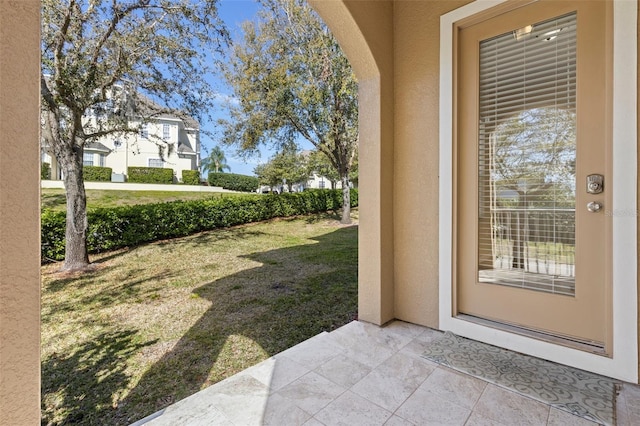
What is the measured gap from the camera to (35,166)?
3.44 feet

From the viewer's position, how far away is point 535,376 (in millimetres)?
1908

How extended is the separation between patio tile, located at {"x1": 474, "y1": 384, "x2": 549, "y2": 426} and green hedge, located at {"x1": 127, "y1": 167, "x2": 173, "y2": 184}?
21.9 meters

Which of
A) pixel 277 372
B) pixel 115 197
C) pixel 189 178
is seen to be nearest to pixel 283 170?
pixel 115 197

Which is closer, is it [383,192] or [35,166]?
[35,166]

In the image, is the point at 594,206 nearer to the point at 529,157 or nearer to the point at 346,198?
the point at 529,157

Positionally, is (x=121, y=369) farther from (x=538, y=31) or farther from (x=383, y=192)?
(x=538, y=31)

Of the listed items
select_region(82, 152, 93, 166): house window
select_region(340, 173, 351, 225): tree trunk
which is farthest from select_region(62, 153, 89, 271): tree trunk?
select_region(82, 152, 93, 166): house window

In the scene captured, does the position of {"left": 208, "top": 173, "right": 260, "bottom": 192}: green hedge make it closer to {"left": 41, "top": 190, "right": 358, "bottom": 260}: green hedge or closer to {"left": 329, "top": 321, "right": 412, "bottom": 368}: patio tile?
{"left": 41, "top": 190, "right": 358, "bottom": 260}: green hedge

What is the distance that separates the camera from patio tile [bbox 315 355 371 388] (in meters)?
1.89

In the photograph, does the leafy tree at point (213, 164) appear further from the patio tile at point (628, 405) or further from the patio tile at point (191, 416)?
the patio tile at point (628, 405)

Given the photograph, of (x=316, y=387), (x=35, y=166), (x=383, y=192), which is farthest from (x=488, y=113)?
(x=35, y=166)

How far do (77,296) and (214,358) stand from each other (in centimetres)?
316

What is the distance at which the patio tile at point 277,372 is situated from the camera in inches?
73.4

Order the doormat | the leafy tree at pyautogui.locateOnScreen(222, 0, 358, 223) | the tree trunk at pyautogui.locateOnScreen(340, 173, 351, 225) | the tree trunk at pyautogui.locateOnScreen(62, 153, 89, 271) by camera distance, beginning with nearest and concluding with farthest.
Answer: the doormat
the tree trunk at pyautogui.locateOnScreen(62, 153, 89, 271)
the leafy tree at pyautogui.locateOnScreen(222, 0, 358, 223)
the tree trunk at pyautogui.locateOnScreen(340, 173, 351, 225)
